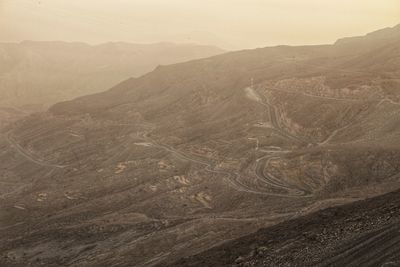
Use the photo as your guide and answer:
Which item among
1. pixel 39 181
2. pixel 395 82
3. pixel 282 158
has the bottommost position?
pixel 39 181

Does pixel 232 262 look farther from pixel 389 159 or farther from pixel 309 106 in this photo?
pixel 309 106

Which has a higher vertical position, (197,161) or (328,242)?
(328,242)

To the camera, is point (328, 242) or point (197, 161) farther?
point (197, 161)

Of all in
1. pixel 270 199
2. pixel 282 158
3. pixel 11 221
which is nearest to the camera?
pixel 270 199

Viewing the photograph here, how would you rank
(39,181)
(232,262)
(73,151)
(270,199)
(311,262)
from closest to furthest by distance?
(311,262)
(232,262)
(270,199)
(39,181)
(73,151)

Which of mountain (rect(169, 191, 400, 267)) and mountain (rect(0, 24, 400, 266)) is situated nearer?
mountain (rect(169, 191, 400, 267))

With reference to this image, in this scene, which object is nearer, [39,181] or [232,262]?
[232,262]

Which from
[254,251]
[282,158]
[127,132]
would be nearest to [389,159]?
[282,158]

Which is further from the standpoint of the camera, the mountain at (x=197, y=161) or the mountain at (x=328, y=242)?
the mountain at (x=197, y=161)
